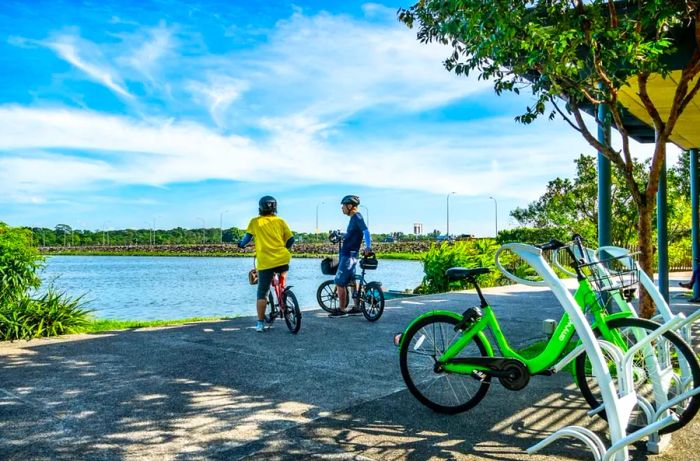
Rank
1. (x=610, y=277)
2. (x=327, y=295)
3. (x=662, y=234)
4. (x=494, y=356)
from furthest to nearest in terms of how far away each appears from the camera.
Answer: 1. (x=662, y=234)
2. (x=327, y=295)
3. (x=494, y=356)
4. (x=610, y=277)

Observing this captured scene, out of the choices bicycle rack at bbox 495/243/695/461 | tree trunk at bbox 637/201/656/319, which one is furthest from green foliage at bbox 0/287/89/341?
tree trunk at bbox 637/201/656/319

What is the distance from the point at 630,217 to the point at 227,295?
48.3ft

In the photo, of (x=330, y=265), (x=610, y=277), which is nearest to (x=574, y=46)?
(x=610, y=277)

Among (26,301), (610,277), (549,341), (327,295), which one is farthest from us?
(327,295)

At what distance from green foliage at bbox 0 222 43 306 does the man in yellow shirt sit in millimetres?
3208

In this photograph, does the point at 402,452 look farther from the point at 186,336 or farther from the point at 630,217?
the point at 630,217

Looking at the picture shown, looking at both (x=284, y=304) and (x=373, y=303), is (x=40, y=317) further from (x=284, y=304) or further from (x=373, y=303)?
(x=373, y=303)

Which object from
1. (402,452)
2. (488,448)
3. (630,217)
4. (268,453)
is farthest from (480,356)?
(630,217)

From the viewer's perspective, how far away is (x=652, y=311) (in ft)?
19.5

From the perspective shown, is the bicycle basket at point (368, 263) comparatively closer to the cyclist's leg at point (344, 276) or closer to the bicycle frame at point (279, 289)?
the cyclist's leg at point (344, 276)

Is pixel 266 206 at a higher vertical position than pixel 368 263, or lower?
higher

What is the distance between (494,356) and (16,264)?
712 cm

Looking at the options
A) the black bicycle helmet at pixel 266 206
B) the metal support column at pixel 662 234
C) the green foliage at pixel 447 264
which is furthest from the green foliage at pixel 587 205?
the black bicycle helmet at pixel 266 206

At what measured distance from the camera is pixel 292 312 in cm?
767
